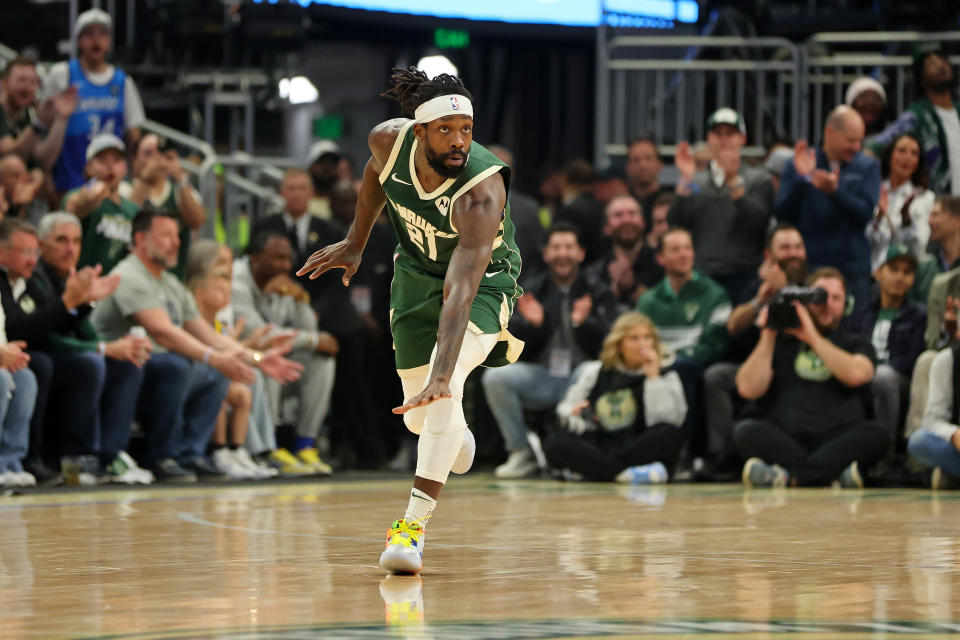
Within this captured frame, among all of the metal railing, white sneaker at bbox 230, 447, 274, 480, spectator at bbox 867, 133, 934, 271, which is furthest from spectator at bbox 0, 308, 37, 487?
spectator at bbox 867, 133, 934, 271

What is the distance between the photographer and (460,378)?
4809 mm

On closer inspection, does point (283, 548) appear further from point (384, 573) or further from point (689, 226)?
point (689, 226)

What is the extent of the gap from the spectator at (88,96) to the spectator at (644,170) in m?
3.49

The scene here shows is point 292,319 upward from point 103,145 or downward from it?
downward

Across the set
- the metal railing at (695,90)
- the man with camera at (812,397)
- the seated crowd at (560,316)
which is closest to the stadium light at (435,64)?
the metal railing at (695,90)

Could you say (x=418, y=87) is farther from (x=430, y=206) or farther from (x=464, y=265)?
(x=464, y=265)

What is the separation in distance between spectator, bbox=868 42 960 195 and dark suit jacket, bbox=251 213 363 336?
3.73m

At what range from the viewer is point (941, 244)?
939 centimetres

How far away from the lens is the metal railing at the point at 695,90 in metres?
11.5

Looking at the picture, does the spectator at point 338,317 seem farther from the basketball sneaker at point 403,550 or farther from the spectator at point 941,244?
the basketball sneaker at point 403,550

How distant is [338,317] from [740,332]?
285cm

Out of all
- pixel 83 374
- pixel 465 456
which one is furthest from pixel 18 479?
pixel 465 456

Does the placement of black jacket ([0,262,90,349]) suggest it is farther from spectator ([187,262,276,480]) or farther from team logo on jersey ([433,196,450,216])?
team logo on jersey ([433,196,450,216])

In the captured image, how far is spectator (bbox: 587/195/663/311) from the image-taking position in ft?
33.4
